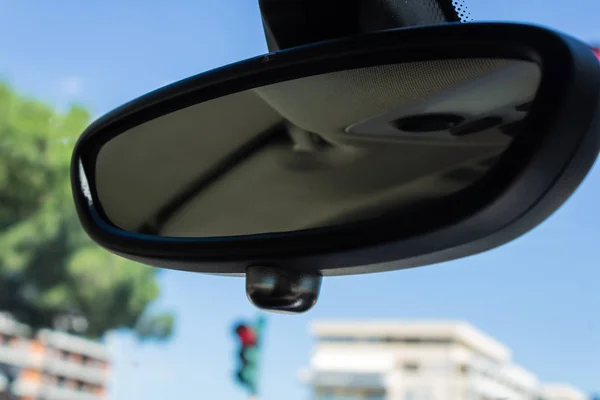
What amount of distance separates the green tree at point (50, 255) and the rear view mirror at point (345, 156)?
29.4ft

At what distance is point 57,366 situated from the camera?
4159 centimetres

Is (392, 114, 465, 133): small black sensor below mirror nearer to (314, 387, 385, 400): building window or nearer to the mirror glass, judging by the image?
the mirror glass

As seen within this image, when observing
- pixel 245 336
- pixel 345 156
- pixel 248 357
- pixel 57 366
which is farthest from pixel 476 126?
pixel 57 366

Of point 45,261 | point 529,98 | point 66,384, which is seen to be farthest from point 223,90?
point 66,384

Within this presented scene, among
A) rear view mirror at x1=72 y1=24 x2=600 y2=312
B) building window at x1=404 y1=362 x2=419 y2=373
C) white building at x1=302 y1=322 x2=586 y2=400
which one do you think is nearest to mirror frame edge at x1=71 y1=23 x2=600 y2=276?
rear view mirror at x1=72 y1=24 x2=600 y2=312

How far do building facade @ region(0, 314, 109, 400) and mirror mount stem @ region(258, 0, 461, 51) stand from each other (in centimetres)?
3323

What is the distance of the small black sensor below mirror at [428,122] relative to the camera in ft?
2.51

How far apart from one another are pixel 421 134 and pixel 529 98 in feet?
0.62

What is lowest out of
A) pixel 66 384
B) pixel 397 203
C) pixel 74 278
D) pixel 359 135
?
pixel 397 203

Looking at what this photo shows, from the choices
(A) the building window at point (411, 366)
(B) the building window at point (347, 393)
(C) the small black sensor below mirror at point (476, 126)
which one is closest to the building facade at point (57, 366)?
(B) the building window at point (347, 393)

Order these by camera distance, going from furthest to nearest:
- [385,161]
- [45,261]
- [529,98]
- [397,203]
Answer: [45,261]
[385,161]
[397,203]
[529,98]

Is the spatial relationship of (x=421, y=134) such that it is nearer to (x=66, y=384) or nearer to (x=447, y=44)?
(x=447, y=44)

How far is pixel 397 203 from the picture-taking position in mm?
723

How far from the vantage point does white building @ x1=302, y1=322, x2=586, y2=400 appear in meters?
28.7
